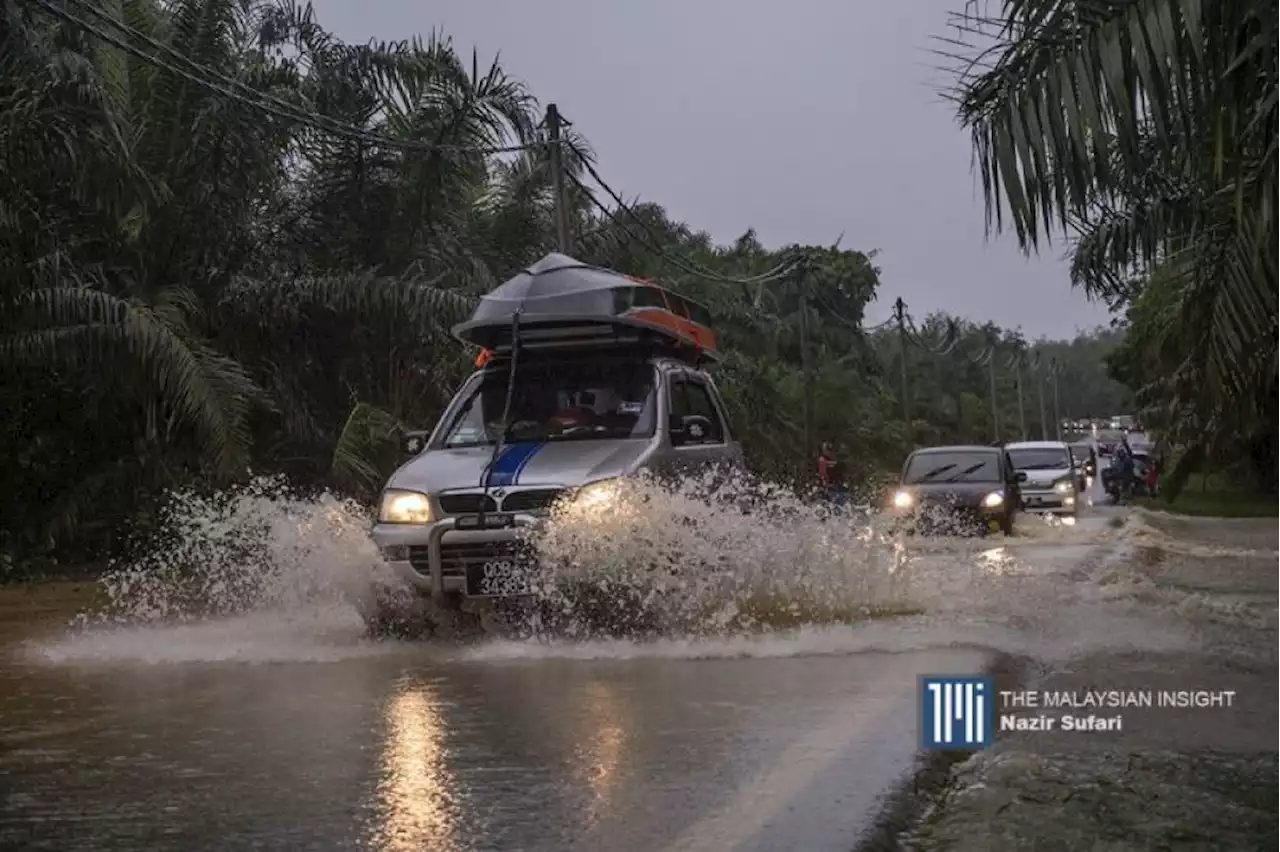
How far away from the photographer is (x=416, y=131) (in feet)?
65.4

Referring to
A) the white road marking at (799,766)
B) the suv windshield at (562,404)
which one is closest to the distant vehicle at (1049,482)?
the suv windshield at (562,404)

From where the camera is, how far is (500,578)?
873 centimetres

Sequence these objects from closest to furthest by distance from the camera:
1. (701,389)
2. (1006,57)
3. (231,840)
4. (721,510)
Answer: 1. (231,840)
2. (1006,57)
3. (721,510)
4. (701,389)

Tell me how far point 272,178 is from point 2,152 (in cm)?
515

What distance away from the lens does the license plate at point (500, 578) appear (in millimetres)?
8703

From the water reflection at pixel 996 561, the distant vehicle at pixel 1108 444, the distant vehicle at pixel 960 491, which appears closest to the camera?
the water reflection at pixel 996 561

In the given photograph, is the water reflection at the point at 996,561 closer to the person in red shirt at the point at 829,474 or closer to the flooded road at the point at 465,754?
the flooded road at the point at 465,754

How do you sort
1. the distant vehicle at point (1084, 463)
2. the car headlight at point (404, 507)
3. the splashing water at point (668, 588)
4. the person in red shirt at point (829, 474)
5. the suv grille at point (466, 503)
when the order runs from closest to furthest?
the splashing water at point (668, 588), the suv grille at point (466, 503), the car headlight at point (404, 507), the person in red shirt at point (829, 474), the distant vehicle at point (1084, 463)

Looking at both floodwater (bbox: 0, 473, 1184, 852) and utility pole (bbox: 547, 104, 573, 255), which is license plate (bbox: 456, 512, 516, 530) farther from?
utility pole (bbox: 547, 104, 573, 255)

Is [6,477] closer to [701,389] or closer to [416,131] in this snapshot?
[416,131]

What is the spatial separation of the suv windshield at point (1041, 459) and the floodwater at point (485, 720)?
1523cm

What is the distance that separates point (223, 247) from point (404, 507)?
1050 cm

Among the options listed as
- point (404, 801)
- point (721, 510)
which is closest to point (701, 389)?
point (721, 510)

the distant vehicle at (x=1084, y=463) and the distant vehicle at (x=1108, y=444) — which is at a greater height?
the distant vehicle at (x=1108, y=444)
